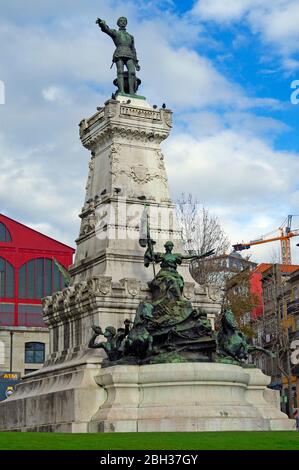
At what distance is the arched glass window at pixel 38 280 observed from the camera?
268 ft

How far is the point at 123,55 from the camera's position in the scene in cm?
4131

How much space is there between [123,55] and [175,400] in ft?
57.0

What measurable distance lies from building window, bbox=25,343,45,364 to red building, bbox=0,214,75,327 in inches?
82.1

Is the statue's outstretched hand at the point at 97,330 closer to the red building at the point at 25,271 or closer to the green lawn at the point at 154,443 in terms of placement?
the green lawn at the point at 154,443

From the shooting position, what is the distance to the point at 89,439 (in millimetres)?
22484

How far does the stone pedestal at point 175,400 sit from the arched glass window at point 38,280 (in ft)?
163

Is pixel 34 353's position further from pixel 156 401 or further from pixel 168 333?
pixel 156 401

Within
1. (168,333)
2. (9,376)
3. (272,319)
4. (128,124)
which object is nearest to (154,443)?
(168,333)

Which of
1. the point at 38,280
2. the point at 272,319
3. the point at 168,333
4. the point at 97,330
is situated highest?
the point at 38,280

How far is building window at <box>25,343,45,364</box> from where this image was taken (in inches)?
3036
